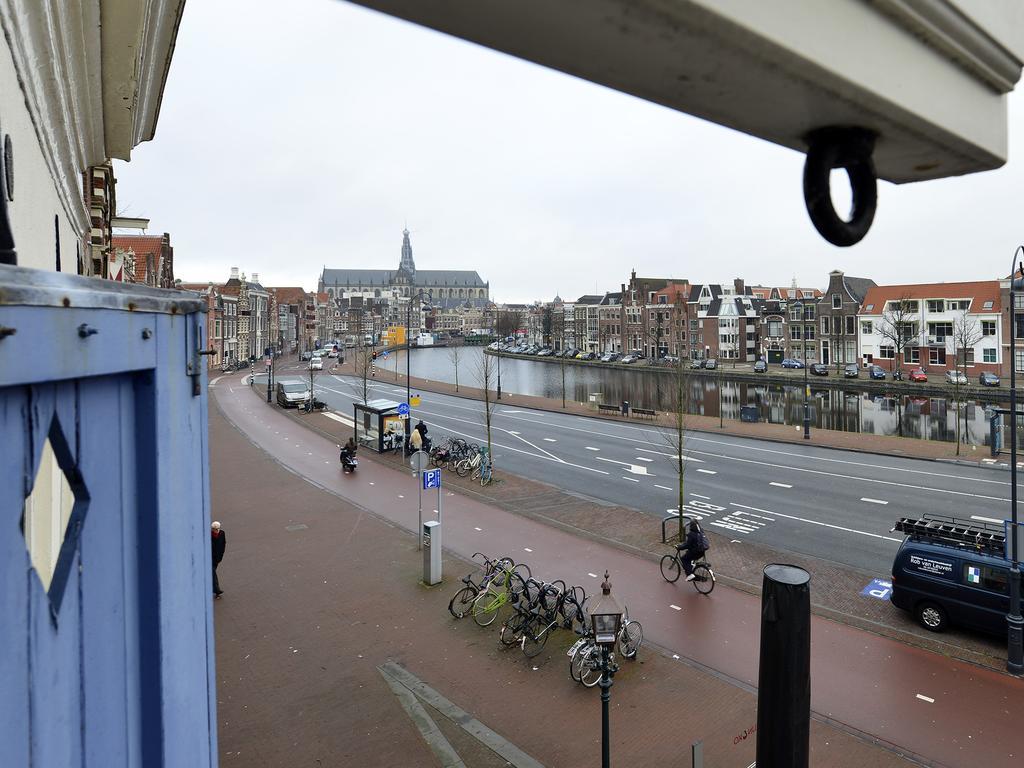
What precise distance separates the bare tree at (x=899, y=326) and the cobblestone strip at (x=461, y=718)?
2282 inches

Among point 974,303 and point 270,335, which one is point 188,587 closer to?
point 974,303

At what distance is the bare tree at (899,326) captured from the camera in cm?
5472

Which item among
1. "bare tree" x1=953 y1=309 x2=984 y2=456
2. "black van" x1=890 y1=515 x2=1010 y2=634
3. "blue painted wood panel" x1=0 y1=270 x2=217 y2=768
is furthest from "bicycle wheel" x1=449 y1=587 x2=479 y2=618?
"bare tree" x1=953 y1=309 x2=984 y2=456

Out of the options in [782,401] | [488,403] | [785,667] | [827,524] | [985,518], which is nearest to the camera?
[785,667]

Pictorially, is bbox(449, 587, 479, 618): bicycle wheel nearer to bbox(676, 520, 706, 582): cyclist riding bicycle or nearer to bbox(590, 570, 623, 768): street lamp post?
bbox(676, 520, 706, 582): cyclist riding bicycle

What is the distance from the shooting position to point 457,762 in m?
6.85

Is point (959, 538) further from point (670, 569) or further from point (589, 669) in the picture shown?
point (589, 669)

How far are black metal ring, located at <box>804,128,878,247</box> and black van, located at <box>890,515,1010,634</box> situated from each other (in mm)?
10667

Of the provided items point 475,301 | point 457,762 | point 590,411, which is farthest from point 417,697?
point 475,301

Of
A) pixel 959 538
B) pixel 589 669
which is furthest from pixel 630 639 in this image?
pixel 959 538

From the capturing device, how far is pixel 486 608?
33.8 ft

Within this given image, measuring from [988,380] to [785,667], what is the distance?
5279 centimetres

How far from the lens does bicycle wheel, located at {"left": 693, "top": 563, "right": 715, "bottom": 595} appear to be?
11.4 m

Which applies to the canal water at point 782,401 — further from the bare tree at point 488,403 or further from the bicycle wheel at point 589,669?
the bicycle wheel at point 589,669
